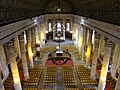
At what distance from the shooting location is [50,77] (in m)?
24.8

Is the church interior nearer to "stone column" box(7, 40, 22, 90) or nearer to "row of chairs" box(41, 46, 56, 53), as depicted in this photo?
"stone column" box(7, 40, 22, 90)

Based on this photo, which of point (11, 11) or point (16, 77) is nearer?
point (11, 11)

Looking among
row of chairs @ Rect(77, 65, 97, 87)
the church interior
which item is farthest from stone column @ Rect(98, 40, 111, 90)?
row of chairs @ Rect(77, 65, 97, 87)

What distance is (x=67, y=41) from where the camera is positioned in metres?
45.4

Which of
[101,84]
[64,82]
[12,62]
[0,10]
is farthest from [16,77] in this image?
[101,84]

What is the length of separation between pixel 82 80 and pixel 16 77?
10554 millimetres

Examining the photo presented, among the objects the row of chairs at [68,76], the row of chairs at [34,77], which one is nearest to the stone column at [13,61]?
the row of chairs at [34,77]

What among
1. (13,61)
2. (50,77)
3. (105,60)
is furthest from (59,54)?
(105,60)

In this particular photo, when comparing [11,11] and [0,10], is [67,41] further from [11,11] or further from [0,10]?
[0,10]

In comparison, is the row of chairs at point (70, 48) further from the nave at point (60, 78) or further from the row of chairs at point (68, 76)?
the row of chairs at point (68, 76)

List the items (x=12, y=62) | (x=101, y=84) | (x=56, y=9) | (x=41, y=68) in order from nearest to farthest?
(x=12, y=62), (x=101, y=84), (x=41, y=68), (x=56, y=9)

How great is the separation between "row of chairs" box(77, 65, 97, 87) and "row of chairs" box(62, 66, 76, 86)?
4.09ft

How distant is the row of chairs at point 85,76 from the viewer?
22328 millimetres

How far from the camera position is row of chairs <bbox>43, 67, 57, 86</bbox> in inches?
893
